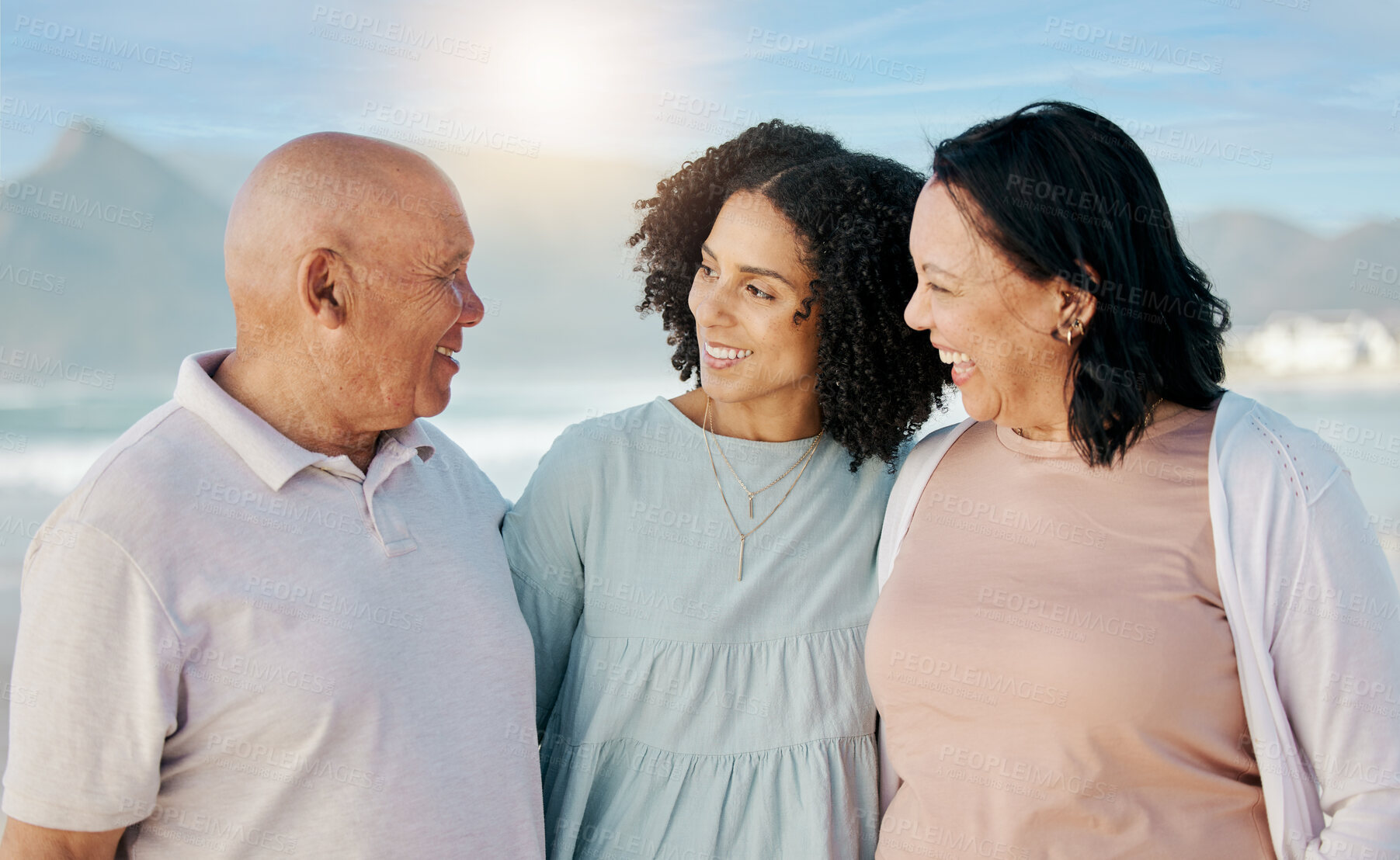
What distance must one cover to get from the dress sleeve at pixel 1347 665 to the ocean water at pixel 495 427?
6.04m

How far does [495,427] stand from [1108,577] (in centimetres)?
1033

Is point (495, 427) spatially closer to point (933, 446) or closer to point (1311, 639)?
point (933, 446)

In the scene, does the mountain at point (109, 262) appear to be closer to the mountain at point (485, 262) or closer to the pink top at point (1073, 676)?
the mountain at point (485, 262)

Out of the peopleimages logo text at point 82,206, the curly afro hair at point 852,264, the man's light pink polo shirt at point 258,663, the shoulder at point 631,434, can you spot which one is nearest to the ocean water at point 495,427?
the peopleimages logo text at point 82,206

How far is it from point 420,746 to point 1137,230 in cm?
139

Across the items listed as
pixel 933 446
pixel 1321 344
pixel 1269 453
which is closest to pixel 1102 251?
pixel 1269 453

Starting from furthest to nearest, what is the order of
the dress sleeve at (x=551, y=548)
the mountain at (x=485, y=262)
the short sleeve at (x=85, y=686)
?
the mountain at (x=485, y=262)
the dress sleeve at (x=551, y=548)
the short sleeve at (x=85, y=686)

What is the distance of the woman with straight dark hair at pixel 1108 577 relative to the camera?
1.47 m

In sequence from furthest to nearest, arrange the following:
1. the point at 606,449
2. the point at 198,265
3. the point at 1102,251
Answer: the point at 198,265
the point at 606,449
the point at 1102,251

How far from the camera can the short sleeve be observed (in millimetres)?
1249

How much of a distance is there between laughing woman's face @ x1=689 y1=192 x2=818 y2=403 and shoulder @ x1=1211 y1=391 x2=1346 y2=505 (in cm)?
82

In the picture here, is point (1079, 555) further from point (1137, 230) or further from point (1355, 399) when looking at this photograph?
point (1355, 399)

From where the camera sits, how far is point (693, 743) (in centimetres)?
185

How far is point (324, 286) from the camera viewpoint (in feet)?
5.00
